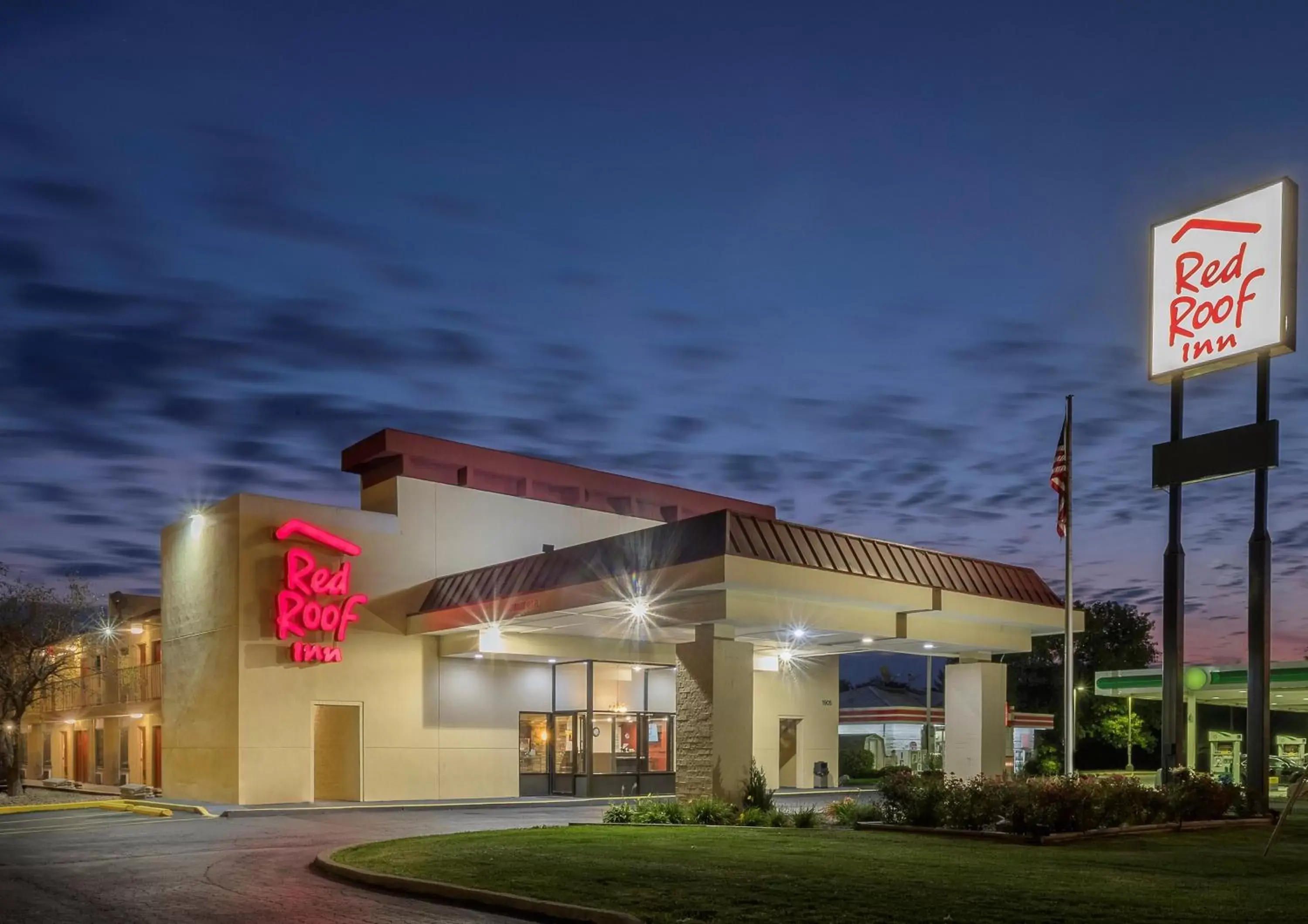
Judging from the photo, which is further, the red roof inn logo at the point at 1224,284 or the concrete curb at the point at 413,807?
the concrete curb at the point at 413,807

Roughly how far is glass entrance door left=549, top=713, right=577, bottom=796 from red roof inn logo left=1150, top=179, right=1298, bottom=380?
55.9 feet

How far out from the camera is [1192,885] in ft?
40.5

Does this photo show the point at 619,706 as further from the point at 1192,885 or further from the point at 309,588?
the point at 1192,885

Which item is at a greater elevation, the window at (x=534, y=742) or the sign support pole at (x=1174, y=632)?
the sign support pole at (x=1174, y=632)

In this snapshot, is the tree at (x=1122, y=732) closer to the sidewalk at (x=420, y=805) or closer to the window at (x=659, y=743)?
the sidewalk at (x=420, y=805)

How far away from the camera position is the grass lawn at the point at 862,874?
10.6 m

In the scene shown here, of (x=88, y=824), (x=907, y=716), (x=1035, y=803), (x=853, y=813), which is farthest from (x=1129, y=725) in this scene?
(x=88, y=824)

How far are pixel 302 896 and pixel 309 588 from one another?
16.4 metres

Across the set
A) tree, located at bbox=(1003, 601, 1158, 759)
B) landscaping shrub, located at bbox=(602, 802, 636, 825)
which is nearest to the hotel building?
landscaping shrub, located at bbox=(602, 802, 636, 825)

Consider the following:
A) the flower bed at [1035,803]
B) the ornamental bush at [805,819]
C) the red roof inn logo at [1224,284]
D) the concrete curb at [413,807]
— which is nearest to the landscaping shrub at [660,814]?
the concrete curb at [413,807]

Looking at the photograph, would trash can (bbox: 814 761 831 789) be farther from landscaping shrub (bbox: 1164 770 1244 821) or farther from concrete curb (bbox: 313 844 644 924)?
concrete curb (bbox: 313 844 644 924)

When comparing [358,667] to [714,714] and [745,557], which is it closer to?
[714,714]

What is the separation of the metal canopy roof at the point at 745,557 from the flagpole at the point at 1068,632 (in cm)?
177

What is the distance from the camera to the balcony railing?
3616 cm
